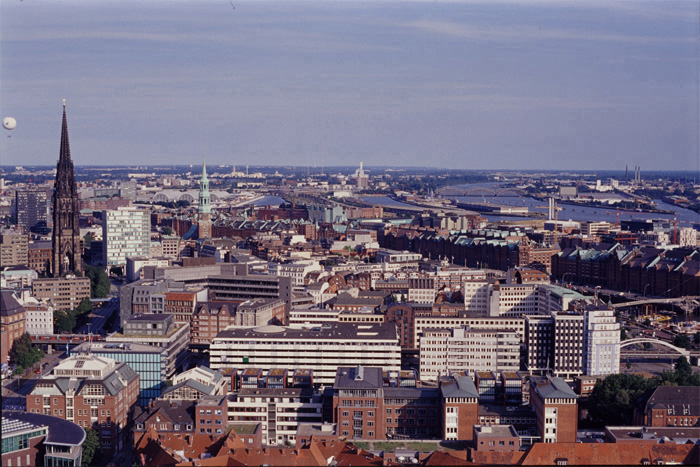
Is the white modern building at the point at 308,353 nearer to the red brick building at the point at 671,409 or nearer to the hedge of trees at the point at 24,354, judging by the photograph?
the hedge of trees at the point at 24,354

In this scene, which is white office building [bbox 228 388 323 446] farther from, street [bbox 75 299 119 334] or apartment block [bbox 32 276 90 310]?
apartment block [bbox 32 276 90 310]

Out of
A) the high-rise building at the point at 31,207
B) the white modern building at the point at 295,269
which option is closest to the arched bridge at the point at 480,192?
the high-rise building at the point at 31,207

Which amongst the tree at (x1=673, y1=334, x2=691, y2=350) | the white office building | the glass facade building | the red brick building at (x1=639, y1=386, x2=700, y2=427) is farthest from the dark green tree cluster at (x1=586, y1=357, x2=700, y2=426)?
the glass facade building

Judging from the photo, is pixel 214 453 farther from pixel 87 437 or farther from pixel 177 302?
pixel 177 302

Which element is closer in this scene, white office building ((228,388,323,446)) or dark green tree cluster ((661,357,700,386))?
white office building ((228,388,323,446))

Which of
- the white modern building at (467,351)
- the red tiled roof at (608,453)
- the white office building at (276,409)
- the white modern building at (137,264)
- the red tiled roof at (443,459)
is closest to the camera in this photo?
the red tiled roof at (443,459)

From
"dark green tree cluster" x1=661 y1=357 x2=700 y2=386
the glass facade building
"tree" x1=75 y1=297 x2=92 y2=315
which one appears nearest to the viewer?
the glass facade building
